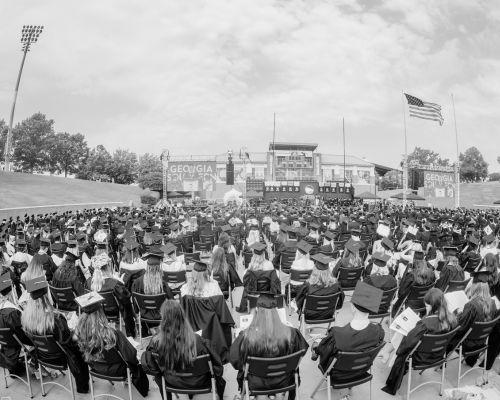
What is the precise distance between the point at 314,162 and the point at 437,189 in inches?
1433

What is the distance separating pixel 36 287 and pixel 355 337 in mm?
3406

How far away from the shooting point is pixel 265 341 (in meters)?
3.48

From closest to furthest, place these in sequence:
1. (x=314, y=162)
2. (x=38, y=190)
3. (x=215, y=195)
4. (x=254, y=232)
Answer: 1. (x=254, y=232)
2. (x=38, y=190)
3. (x=215, y=195)
4. (x=314, y=162)

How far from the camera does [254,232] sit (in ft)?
35.9

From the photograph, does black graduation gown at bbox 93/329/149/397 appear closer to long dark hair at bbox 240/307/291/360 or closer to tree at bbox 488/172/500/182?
Result: long dark hair at bbox 240/307/291/360

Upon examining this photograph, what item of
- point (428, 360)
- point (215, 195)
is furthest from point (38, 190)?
point (428, 360)

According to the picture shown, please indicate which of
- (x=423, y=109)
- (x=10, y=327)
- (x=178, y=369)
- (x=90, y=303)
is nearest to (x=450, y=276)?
(x=178, y=369)

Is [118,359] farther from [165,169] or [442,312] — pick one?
[165,169]

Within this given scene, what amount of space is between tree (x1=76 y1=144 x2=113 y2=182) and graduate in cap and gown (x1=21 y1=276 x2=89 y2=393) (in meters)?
64.1

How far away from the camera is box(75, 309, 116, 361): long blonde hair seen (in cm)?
374

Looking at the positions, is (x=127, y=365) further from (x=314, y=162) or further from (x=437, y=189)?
(x=314, y=162)

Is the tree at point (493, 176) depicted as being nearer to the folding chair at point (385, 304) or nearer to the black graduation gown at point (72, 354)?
the folding chair at point (385, 304)

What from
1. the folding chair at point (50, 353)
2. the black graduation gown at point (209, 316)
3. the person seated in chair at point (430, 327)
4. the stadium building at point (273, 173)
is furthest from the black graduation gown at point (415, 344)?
the stadium building at point (273, 173)

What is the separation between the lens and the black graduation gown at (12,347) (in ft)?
14.1
